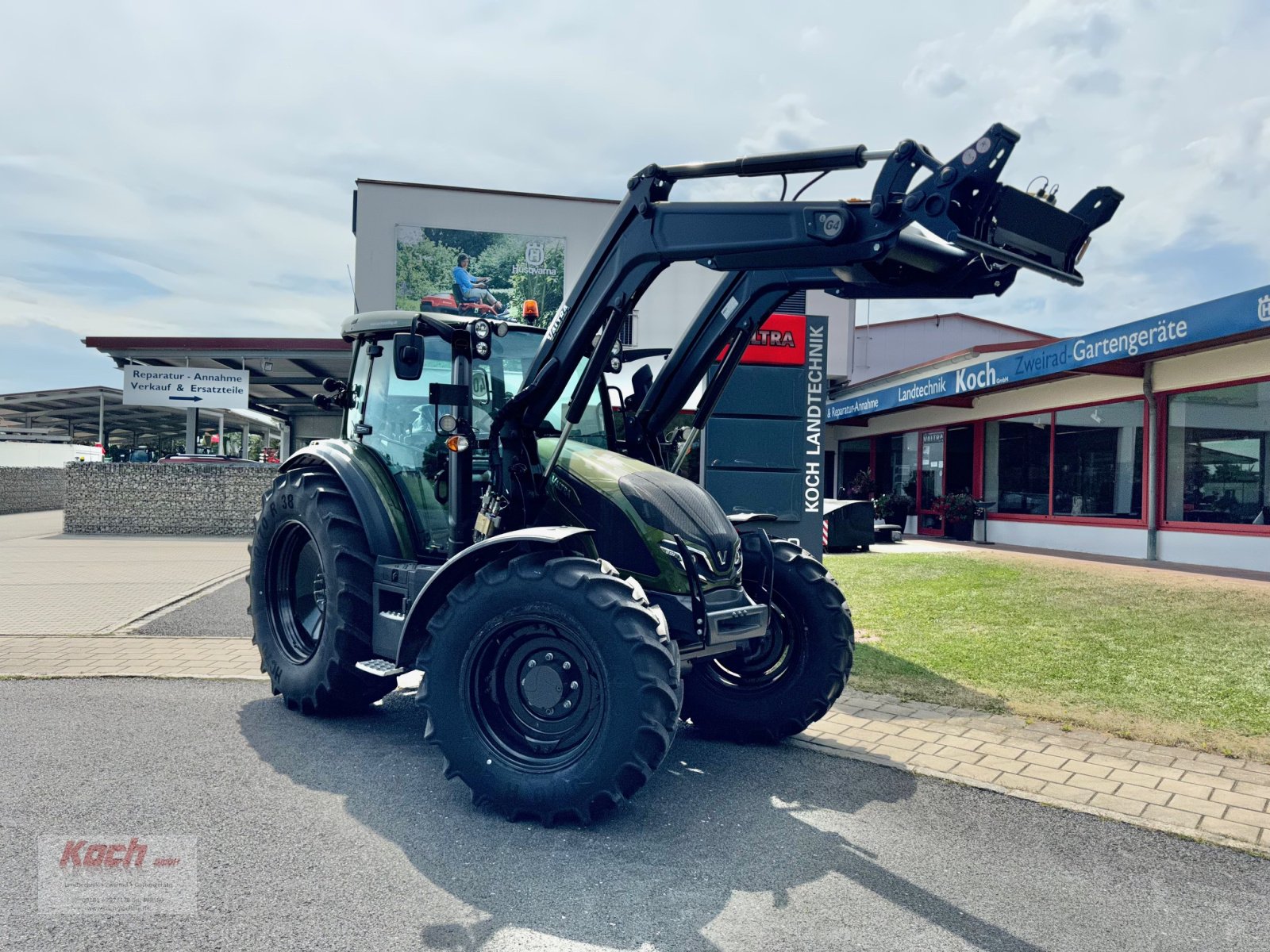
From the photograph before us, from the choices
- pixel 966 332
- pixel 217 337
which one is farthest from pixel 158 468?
pixel 966 332

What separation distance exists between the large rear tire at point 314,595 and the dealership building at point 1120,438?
22.7 feet

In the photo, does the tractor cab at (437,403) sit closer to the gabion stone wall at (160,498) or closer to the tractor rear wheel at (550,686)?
the tractor rear wheel at (550,686)

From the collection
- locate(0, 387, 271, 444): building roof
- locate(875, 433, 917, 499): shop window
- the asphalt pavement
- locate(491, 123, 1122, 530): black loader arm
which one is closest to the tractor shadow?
the asphalt pavement

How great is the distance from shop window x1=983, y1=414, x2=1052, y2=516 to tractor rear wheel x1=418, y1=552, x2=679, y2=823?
606 inches

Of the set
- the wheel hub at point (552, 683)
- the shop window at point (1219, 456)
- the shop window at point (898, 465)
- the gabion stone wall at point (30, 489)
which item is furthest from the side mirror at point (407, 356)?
the gabion stone wall at point (30, 489)

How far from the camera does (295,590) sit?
604 centimetres

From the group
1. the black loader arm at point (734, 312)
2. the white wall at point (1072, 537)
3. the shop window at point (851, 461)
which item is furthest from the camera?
the shop window at point (851, 461)

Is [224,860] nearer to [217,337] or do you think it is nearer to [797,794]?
[797,794]

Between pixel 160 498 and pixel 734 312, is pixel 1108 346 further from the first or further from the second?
pixel 160 498

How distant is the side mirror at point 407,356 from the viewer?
452 centimetres

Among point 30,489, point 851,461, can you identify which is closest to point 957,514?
point 851,461

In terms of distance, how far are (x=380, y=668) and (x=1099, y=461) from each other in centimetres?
1434

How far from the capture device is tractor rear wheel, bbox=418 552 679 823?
145 inches

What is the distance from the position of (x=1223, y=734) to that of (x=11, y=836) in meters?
5.96
